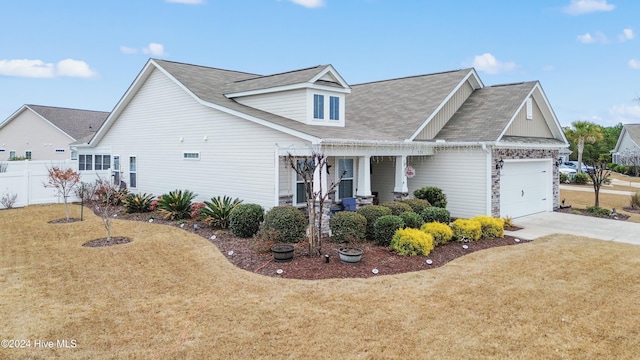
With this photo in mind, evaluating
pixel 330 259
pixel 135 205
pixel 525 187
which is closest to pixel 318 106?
pixel 330 259

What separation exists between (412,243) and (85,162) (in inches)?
773

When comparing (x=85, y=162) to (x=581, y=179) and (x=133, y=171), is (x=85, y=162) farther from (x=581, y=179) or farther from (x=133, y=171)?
(x=581, y=179)

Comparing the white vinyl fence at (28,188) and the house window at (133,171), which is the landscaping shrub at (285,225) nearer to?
the house window at (133,171)

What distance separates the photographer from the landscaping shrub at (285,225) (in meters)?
11.0

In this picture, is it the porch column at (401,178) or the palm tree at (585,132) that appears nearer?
the porch column at (401,178)

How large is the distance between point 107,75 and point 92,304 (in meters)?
19.6

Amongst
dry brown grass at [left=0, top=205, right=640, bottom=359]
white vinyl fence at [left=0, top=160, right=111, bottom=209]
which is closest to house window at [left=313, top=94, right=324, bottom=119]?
dry brown grass at [left=0, top=205, right=640, bottom=359]

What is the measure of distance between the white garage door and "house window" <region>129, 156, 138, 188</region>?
16166mm

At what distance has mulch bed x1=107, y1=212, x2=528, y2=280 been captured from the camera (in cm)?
862

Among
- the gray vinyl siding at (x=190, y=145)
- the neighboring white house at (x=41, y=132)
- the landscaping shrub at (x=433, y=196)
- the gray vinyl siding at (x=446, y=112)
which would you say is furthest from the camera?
the neighboring white house at (x=41, y=132)

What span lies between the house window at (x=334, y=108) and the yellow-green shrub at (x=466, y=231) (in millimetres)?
5931

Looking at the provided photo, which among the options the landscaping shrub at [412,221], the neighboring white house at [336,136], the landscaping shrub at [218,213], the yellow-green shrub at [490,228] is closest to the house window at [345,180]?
the neighboring white house at [336,136]

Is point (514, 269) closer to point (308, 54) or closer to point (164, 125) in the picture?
point (164, 125)

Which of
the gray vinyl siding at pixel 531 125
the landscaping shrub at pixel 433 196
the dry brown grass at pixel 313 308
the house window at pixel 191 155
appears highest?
the gray vinyl siding at pixel 531 125
